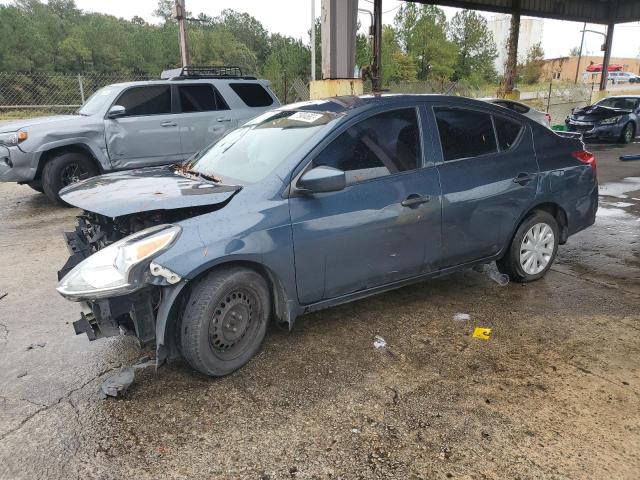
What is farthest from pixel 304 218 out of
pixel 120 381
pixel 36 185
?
pixel 36 185

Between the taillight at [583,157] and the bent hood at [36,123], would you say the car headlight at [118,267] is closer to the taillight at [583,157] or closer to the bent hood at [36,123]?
the taillight at [583,157]

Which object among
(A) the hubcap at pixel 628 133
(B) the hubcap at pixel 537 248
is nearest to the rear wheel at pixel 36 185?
(B) the hubcap at pixel 537 248

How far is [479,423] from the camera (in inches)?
106

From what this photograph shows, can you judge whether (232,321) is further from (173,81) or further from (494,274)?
(173,81)

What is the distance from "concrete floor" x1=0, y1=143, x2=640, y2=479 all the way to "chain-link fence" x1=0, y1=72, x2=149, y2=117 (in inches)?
645

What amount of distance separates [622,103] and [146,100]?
1609 cm

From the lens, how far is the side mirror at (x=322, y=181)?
3148 mm

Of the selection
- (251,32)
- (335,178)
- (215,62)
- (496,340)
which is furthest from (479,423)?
(251,32)

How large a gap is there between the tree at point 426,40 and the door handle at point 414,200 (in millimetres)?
51130

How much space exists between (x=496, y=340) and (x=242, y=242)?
198cm

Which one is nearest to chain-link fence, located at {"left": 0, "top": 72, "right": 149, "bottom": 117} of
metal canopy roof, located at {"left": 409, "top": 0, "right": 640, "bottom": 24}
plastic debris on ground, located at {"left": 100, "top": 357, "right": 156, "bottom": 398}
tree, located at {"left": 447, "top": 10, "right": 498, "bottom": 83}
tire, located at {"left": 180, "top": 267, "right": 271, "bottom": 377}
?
metal canopy roof, located at {"left": 409, "top": 0, "right": 640, "bottom": 24}

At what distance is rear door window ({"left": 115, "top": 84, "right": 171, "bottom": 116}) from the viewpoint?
8.23m

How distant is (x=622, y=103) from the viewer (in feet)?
56.1

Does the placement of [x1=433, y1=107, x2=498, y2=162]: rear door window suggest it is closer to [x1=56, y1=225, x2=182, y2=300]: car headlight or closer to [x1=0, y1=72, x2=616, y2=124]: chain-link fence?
[x1=56, y1=225, x2=182, y2=300]: car headlight
